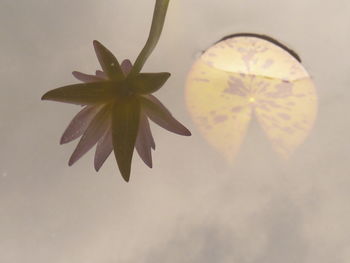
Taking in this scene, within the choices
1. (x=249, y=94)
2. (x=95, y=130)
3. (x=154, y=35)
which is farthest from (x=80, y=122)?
(x=249, y=94)

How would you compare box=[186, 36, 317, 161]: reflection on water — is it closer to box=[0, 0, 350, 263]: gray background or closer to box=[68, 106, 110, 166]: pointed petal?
box=[0, 0, 350, 263]: gray background

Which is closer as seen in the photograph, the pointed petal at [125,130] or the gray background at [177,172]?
the pointed petal at [125,130]

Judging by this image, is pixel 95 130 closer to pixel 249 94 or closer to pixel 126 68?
pixel 126 68

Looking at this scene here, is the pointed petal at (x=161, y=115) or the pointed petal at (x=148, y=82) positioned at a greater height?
the pointed petal at (x=148, y=82)

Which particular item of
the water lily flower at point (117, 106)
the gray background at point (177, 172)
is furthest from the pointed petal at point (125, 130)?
the gray background at point (177, 172)

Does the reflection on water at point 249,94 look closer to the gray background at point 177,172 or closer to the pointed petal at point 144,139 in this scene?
the gray background at point 177,172
